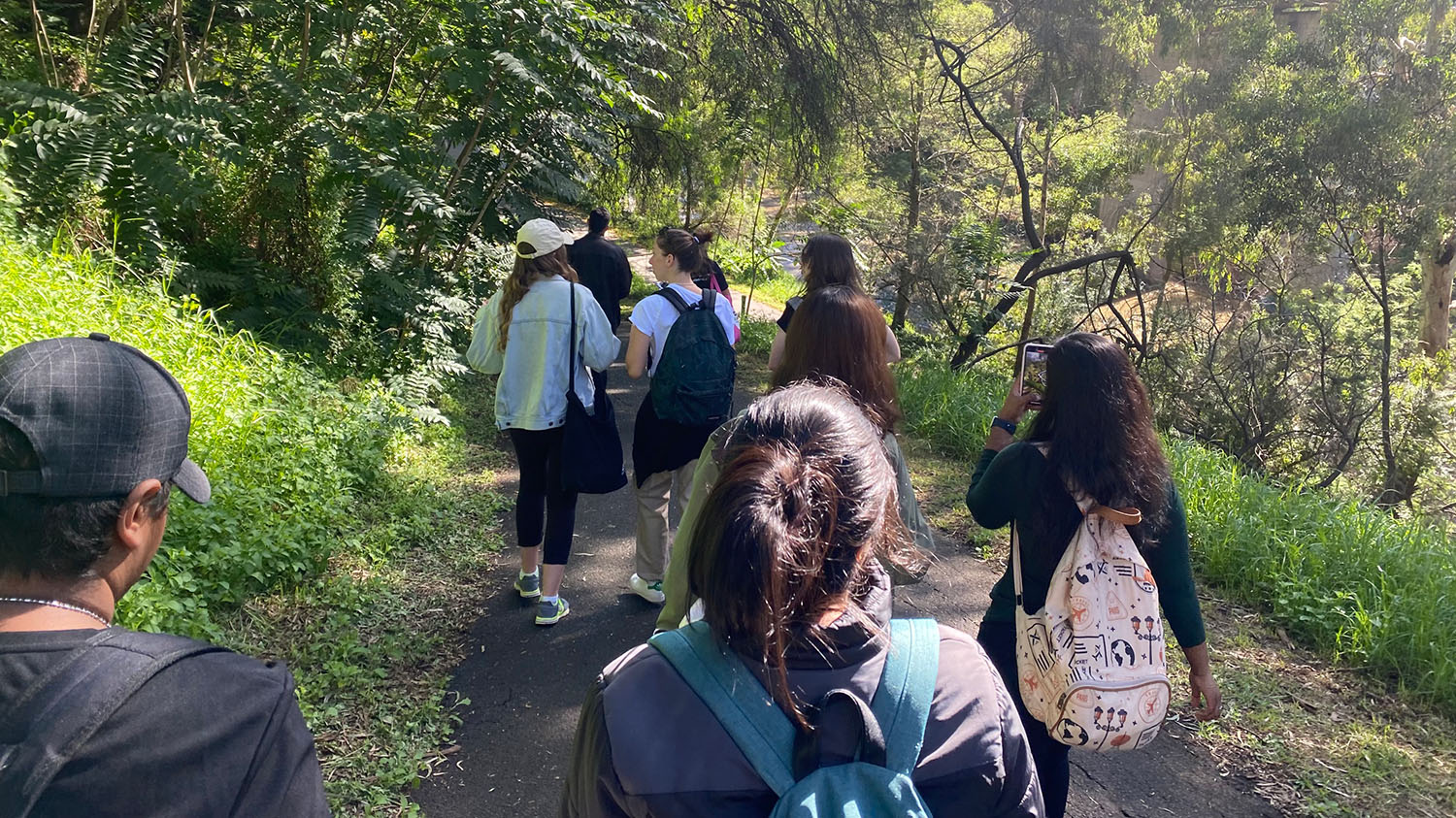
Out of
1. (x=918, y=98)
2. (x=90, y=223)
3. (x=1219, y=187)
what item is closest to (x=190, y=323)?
(x=90, y=223)

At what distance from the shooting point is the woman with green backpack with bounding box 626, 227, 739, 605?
3941mm

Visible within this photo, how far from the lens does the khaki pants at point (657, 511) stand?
14.1 feet

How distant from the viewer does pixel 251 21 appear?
7387mm

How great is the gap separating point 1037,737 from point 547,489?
8.42 ft

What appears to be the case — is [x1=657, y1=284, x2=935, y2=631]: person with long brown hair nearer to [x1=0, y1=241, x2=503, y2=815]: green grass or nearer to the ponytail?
the ponytail

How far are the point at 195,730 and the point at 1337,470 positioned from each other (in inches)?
445

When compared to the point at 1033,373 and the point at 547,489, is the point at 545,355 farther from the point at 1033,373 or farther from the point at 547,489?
the point at 1033,373

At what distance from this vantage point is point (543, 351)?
399 centimetres

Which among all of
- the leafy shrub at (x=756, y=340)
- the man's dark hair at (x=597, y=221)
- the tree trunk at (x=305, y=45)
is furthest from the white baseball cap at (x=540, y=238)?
the leafy shrub at (x=756, y=340)

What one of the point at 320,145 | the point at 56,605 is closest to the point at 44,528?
the point at 56,605

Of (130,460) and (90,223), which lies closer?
(130,460)

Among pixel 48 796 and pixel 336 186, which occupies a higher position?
pixel 336 186

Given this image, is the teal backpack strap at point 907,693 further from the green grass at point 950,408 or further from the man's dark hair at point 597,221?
the man's dark hair at point 597,221

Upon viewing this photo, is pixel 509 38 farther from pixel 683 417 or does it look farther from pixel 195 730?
pixel 195 730
